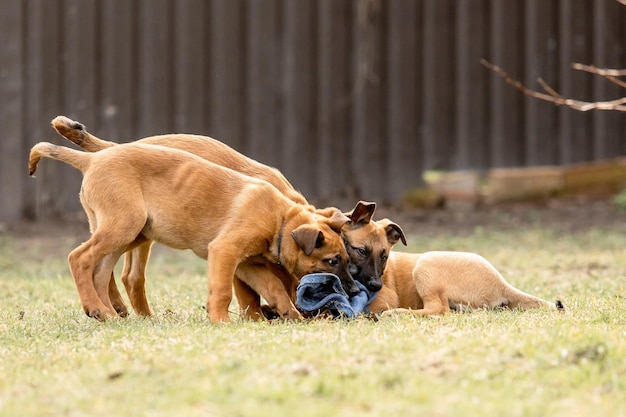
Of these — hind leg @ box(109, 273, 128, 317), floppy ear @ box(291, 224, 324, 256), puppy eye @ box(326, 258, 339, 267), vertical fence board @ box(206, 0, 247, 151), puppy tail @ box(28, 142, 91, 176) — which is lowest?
hind leg @ box(109, 273, 128, 317)

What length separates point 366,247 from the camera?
6.99 m

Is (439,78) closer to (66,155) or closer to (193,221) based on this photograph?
(193,221)

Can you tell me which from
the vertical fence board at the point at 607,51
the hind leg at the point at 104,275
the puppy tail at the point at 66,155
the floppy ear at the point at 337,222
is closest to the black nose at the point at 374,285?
the floppy ear at the point at 337,222

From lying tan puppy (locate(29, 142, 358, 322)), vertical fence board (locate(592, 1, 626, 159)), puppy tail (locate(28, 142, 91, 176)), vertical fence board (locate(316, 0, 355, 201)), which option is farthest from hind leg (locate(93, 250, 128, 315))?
vertical fence board (locate(592, 1, 626, 159))

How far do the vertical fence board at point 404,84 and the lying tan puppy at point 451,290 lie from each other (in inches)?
260

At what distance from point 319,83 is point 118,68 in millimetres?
2594

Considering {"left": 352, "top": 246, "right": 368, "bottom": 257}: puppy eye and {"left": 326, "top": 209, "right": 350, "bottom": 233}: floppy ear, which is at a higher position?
{"left": 326, "top": 209, "right": 350, "bottom": 233}: floppy ear

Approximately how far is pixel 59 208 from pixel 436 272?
7.42m

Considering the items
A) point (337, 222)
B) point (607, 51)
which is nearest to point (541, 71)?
point (607, 51)

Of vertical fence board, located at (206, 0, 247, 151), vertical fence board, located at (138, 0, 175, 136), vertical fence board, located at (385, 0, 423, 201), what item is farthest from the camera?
vertical fence board, located at (385, 0, 423, 201)

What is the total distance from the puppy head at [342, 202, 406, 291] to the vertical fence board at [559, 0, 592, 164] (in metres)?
7.24

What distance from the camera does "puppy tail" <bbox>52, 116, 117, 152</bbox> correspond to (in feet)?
23.4

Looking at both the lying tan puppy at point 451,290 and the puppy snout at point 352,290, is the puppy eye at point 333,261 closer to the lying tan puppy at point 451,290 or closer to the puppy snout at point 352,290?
the puppy snout at point 352,290

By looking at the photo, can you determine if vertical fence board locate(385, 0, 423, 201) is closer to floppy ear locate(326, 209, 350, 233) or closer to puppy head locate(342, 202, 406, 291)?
A: puppy head locate(342, 202, 406, 291)
